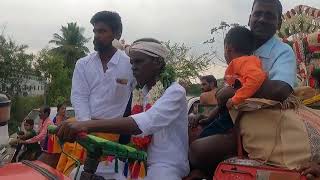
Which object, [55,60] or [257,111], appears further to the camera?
[55,60]

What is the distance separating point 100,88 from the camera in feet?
12.0

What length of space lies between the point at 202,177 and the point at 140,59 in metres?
0.74

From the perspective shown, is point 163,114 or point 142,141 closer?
point 163,114

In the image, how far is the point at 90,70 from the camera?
12.2ft

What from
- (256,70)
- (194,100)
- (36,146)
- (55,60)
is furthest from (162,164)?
(55,60)

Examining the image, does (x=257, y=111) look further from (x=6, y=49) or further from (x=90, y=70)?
(x=6, y=49)

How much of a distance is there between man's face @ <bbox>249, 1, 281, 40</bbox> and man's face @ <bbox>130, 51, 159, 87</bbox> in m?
0.73

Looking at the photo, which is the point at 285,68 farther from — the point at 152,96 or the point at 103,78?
the point at 103,78

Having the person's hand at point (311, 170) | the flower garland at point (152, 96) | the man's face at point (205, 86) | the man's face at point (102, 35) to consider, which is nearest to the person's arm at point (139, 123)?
the flower garland at point (152, 96)

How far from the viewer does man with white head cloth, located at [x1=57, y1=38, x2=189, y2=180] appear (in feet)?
8.80

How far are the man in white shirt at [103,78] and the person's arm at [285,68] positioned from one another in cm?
106

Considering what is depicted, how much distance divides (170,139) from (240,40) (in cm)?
74

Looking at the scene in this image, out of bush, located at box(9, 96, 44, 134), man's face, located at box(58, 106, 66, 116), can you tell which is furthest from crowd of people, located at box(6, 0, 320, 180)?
Result: bush, located at box(9, 96, 44, 134)

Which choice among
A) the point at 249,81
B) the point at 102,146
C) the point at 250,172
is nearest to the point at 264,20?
the point at 249,81
